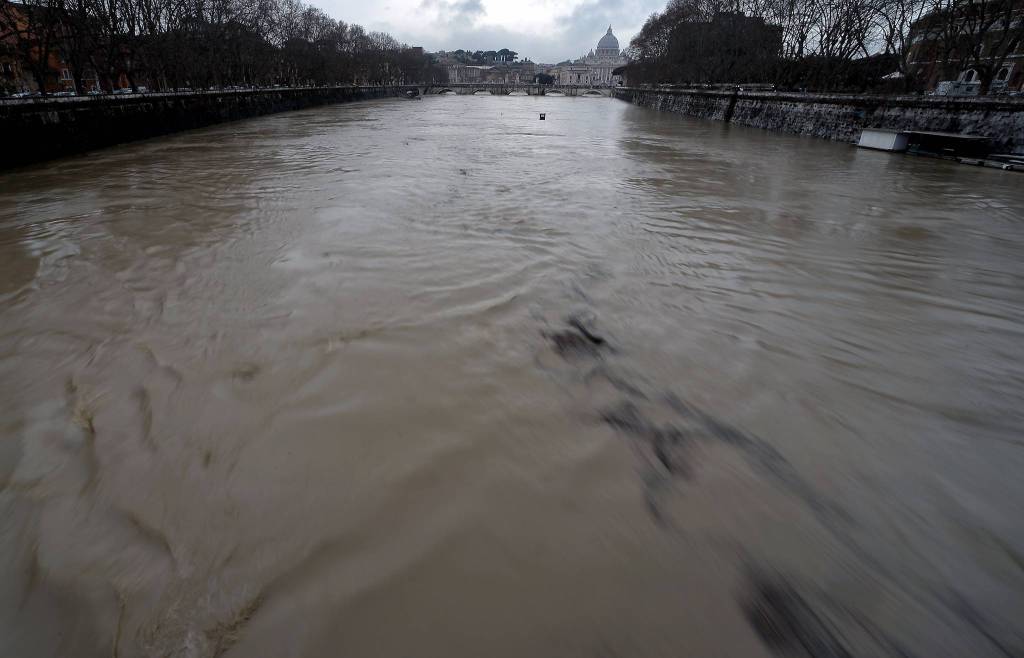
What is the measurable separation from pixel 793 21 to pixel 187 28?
Answer: 39.2 m

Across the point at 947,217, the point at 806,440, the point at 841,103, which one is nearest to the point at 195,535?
the point at 806,440

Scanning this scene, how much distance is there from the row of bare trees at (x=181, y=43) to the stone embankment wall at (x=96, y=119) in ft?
9.70

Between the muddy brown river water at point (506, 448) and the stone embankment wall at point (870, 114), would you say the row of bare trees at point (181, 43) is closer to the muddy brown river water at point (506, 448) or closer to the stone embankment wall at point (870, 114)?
the muddy brown river water at point (506, 448)

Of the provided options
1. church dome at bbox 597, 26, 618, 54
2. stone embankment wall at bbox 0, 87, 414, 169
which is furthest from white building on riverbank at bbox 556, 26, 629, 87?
stone embankment wall at bbox 0, 87, 414, 169

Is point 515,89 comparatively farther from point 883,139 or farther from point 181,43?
point 883,139

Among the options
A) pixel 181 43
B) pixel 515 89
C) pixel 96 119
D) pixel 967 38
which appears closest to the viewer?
pixel 96 119

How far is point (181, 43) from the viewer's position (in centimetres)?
2798

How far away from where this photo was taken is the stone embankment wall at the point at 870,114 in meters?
13.5

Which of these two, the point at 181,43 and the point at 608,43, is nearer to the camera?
the point at 181,43

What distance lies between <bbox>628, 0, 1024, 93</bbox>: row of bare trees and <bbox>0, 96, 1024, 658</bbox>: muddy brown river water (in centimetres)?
2407

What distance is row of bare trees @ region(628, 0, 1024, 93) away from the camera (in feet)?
71.1

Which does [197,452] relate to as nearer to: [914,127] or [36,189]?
[36,189]

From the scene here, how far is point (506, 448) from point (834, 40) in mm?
37281

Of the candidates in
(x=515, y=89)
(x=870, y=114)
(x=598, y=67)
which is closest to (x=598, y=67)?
(x=598, y=67)
